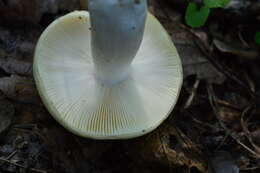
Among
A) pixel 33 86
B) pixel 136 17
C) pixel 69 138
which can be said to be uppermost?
pixel 136 17

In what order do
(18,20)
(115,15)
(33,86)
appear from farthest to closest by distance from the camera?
(18,20) → (33,86) → (115,15)

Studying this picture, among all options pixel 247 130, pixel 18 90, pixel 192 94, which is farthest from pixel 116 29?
pixel 247 130

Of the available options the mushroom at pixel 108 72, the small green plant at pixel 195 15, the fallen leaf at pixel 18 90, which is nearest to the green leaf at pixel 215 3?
the small green plant at pixel 195 15

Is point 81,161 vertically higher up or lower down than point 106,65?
lower down

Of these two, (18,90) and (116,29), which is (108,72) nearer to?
(116,29)

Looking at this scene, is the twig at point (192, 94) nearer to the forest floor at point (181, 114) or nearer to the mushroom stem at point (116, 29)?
the forest floor at point (181, 114)

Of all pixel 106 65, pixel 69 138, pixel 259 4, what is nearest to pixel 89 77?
pixel 106 65

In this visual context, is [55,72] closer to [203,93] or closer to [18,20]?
[18,20]
